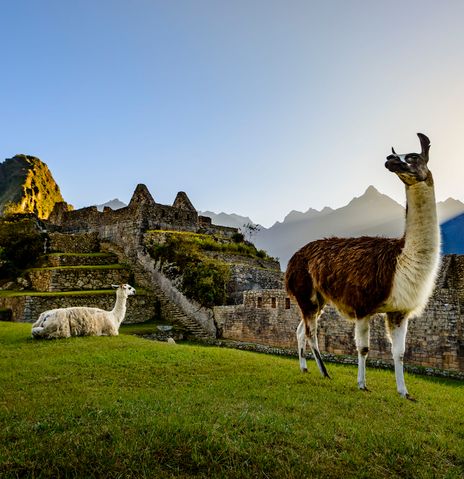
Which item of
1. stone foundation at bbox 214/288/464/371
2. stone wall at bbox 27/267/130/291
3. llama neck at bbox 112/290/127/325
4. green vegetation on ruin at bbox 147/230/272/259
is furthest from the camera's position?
green vegetation on ruin at bbox 147/230/272/259

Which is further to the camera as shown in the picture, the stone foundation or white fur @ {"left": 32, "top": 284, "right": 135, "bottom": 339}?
the stone foundation

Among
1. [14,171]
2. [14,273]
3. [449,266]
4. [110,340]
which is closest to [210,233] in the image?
[14,273]

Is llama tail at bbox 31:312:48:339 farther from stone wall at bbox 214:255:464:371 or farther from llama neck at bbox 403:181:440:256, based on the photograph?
llama neck at bbox 403:181:440:256

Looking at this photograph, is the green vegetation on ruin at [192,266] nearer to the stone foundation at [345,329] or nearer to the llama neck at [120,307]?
the stone foundation at [345,329]

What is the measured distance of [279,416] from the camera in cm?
441

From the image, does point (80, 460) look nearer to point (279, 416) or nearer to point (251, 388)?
point (279, 416)

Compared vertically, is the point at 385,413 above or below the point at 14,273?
below

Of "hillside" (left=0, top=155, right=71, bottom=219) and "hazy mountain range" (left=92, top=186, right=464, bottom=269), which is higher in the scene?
"hazy mountain range" (left=92, top=186, right=464, bottom=269)

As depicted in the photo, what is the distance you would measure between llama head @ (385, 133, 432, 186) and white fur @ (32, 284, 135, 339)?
9.30m

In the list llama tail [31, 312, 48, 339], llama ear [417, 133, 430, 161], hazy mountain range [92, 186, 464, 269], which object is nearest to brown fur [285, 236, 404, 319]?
llama ear [417, 133, 430, 161]

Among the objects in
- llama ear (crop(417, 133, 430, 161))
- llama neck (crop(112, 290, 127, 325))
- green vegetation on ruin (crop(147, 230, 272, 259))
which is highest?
green vegetation on ruin (crop(147, 230, 272, 259))

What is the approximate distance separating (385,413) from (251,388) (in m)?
1.83

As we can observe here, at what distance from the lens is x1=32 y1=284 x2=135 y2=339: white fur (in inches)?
434

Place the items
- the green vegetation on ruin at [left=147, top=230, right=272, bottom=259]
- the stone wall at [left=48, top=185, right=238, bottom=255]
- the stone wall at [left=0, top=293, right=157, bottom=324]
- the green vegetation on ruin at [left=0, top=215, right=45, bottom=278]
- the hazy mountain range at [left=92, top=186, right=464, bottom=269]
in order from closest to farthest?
1. the stone wall at [left=0, top=293, right=157, bottom=324]
2. the green vegetation on ruin at [left=0, top=215, right=45, bottom=278]
3. the green vegetation on ruin at [left=147, top=230, right=272, bottom=259]
4. the stone wall at [left=48, top=185, right=238, bottom=255]
5. the hazy mountain range at [left=92, top=186, right=464, bottom=269]
